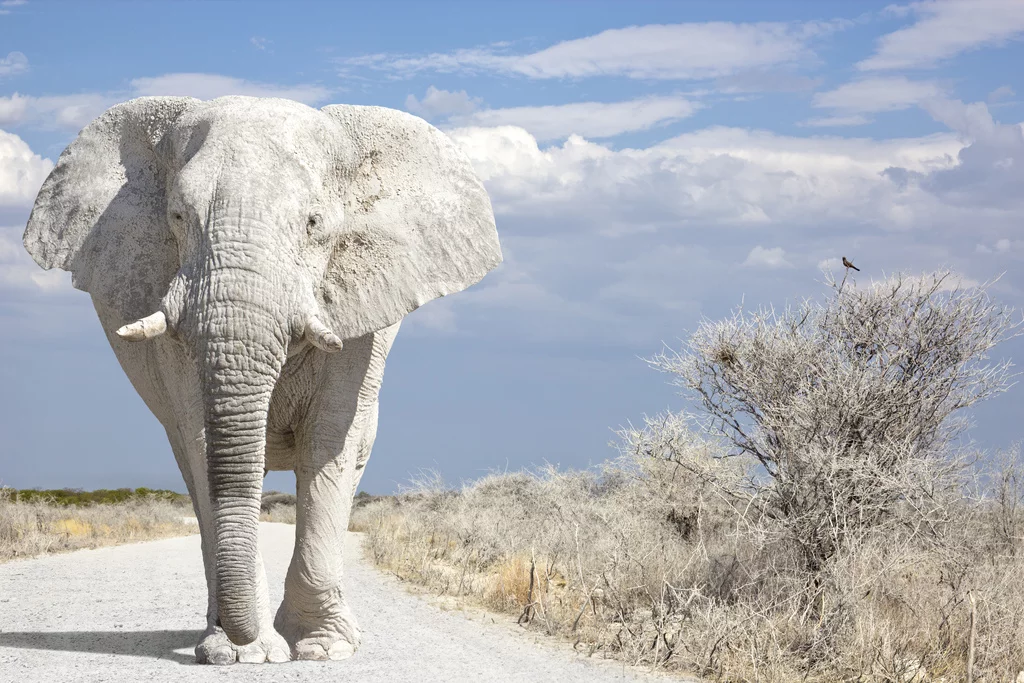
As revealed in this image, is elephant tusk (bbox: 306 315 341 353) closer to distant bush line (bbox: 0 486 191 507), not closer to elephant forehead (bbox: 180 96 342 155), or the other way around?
elephant forehead (bbox: 180 96 342 155)

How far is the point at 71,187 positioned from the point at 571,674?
5.84m

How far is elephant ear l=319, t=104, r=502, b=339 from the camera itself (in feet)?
25.9

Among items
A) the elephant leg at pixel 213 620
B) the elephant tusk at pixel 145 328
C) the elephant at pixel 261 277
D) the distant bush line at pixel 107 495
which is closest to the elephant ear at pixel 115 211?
the elephant at pixel 261 277

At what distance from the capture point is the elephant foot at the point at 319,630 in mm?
8547

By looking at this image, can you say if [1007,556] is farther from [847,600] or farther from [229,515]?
[229,515]

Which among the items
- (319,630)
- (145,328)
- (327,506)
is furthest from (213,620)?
(145,328)

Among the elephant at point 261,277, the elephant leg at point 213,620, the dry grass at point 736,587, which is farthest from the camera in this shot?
the dry grass at point 736,587

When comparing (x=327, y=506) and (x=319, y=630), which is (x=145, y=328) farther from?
(x=319, y=630)

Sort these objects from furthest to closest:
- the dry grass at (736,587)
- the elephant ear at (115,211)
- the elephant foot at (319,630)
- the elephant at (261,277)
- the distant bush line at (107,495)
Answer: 1. the distant bush line at (107,495)
2. the dry grass at (736,587)
3. the elephant foot at (319,630)
4. the elephant ear at (115,211)
5. the elephant at (261,277)

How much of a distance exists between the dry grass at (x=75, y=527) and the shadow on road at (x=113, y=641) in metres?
8.10

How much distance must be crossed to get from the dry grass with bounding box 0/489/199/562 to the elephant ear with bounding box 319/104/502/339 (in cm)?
1202

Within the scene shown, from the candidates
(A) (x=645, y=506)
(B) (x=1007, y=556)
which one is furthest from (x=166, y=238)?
(B) (x=1007, y=556)

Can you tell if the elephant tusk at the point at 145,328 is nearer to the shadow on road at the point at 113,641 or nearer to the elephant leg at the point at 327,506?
the elephant leg at the point at 327,506

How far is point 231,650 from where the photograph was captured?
7.93 metres
